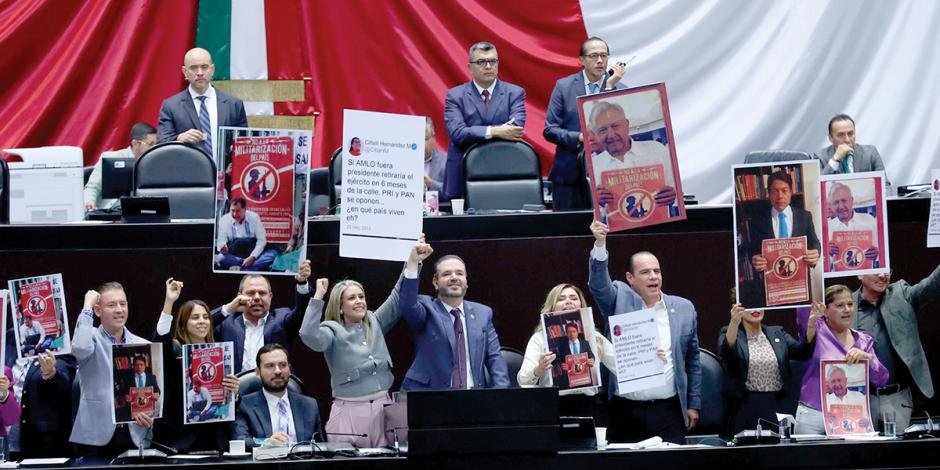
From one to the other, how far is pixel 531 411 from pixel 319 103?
5404mm

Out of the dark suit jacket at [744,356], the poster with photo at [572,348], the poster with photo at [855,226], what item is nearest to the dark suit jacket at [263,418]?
the poster with photo at [572,348]

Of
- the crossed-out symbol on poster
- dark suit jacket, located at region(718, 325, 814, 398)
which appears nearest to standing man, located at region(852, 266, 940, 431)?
dark suit jacket, located at region(718, 325, 814, 398)

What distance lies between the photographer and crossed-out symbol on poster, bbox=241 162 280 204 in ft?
20.6

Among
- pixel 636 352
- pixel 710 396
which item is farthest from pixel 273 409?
pixel 710 396

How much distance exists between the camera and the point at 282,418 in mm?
6211

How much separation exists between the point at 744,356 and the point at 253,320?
7.57 feet

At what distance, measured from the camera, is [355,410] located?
639 cm

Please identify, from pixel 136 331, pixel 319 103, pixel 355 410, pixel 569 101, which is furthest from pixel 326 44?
pixel 355 410

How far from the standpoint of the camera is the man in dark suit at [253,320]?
6571 mm

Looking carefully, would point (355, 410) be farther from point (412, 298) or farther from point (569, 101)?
point (569, 101)

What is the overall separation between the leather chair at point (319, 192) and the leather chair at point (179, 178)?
70 cm

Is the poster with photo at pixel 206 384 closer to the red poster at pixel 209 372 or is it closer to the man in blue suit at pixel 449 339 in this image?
the red poster at pixel 209 372

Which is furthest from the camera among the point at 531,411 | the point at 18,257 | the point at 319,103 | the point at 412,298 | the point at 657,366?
the point at 319,103

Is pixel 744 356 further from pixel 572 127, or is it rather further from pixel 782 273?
pixel 572 127
